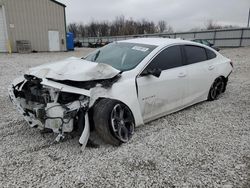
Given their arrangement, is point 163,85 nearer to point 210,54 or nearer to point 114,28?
point 210,54

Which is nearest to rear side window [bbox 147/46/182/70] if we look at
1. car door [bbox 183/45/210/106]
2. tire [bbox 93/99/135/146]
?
car door [bbox 183/45/210/106]

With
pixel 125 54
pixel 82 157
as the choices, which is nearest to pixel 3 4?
pixel 125 54

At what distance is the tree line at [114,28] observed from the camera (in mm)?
58875

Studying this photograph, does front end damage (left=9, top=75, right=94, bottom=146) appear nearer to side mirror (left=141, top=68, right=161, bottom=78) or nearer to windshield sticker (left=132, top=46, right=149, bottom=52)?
side mirror (left=141, top=68, right=161, bottom=78)

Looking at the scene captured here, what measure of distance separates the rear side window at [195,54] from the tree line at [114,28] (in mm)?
53860

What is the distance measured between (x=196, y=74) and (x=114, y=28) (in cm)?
6095

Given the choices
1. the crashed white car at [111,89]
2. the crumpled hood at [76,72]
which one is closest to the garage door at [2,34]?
the crashed white car at [111,89]

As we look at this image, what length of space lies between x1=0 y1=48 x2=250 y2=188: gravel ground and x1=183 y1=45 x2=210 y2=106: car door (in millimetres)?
552

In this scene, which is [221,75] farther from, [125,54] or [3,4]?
[3,4]

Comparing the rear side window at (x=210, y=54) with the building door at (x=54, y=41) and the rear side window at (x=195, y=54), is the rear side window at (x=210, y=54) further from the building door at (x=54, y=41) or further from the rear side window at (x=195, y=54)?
the building door at (x=54, y=41)

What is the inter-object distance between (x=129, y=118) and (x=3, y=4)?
1879cm

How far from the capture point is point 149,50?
3.50 metres

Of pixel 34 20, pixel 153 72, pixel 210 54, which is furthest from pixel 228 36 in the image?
pixel 153 72

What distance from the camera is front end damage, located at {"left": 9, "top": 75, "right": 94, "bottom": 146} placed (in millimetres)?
2596
